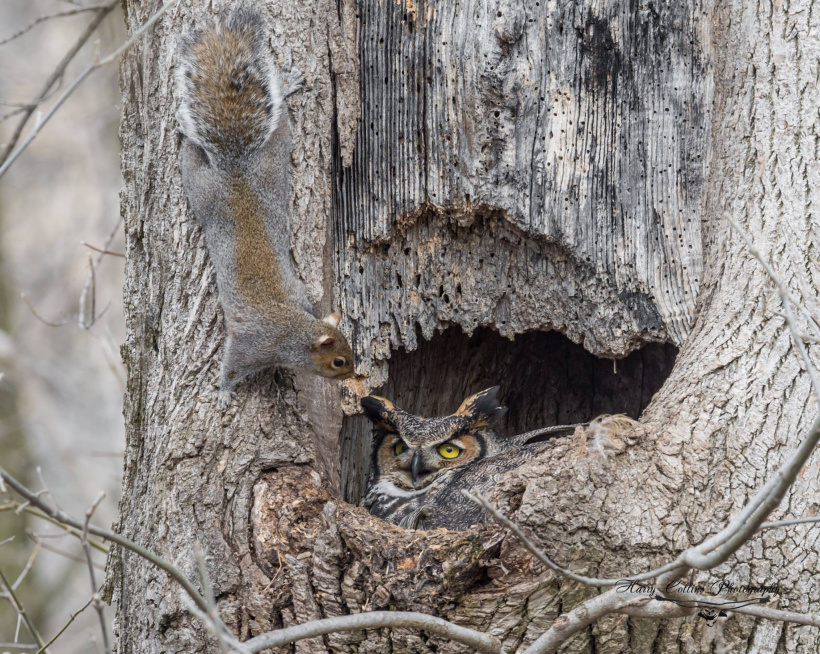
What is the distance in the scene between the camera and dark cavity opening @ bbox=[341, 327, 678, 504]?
3936 millimetres

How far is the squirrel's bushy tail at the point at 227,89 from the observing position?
2895mm

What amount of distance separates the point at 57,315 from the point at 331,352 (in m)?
4.33

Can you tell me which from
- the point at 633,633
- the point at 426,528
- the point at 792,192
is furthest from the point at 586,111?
the point at 633,633

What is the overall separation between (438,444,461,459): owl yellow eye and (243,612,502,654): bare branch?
1.58 meters

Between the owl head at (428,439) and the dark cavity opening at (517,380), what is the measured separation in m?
0.26

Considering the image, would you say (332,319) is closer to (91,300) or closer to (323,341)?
(323,341)

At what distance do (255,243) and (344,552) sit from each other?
3.74 ft

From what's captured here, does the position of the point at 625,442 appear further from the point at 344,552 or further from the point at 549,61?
the point at 549,61

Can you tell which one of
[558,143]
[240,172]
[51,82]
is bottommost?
[240,172]

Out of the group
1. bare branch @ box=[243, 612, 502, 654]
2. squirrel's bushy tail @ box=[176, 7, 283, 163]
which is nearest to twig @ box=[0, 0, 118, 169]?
squirrel's bushy tail @ box=[176, 7, 283, 163]

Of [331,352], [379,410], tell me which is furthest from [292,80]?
[379,410]

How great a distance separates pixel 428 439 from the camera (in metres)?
3.55

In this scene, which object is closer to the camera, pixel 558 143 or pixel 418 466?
pixel 558 143

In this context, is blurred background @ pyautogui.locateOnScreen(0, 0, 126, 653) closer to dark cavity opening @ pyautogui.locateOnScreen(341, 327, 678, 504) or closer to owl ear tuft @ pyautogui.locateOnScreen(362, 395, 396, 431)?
dark cavity opening @ pyautogui.locateOnScreen(341, 327, 678, 504)
